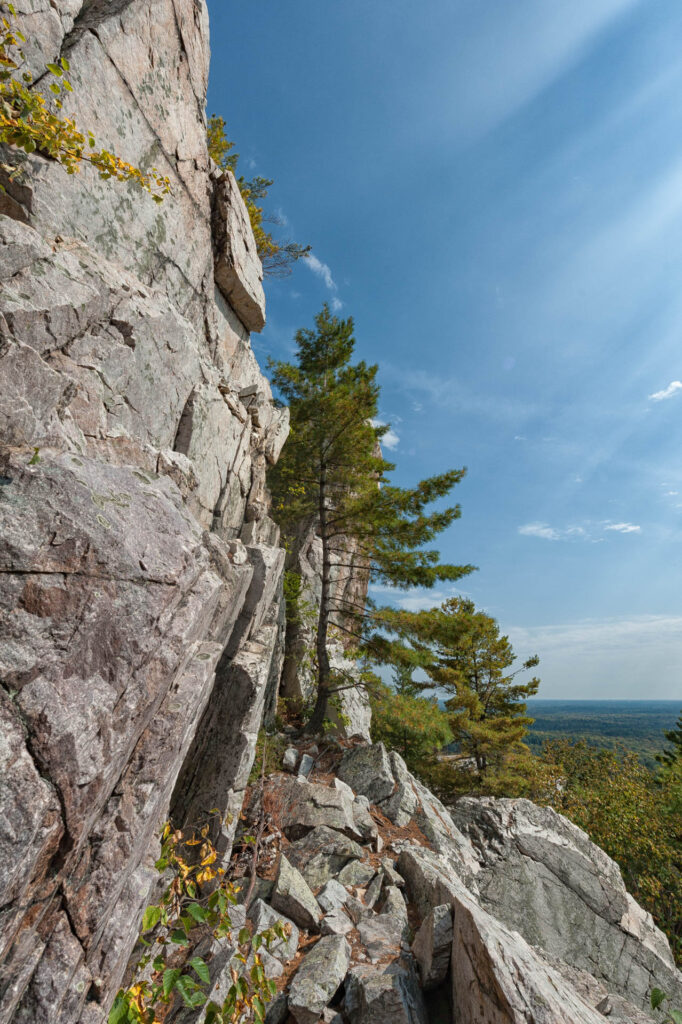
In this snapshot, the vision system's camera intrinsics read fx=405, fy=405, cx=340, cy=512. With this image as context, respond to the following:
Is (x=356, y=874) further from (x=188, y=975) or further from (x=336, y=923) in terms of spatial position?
(x=188, y=975)

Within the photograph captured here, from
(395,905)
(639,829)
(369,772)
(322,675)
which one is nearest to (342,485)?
(322,675)

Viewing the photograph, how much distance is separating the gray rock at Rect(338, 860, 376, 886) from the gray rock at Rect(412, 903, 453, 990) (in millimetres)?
1424

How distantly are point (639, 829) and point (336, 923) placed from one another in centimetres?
1810

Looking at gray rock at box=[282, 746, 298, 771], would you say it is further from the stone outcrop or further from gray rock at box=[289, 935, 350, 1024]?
gray rock at box=[289, 935, 350, 1024]

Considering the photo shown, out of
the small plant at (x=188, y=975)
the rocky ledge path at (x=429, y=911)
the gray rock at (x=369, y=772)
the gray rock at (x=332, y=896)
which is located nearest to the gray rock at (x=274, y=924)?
the rocky ledge path at (x=429, y=911)

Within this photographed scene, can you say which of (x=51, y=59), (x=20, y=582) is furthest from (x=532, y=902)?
(x=51, y=59)

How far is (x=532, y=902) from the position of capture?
9117mm

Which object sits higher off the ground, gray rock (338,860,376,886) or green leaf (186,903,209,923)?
green leaf (186,903,209,923)

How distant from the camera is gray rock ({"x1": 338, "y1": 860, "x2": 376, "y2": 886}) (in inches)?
260

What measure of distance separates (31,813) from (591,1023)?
18.2 feet

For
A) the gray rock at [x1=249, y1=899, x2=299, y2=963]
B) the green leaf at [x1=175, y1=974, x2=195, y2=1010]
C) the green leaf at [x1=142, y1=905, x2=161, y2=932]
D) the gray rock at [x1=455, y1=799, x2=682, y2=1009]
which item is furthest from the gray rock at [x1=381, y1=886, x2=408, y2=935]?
the green leaf at [x1=142, y1=905, x2=161, y2=932]

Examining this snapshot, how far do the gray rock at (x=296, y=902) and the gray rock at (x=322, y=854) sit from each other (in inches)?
24.0

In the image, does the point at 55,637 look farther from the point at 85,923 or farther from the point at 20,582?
the point at 85,923

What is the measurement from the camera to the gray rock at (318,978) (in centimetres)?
435
